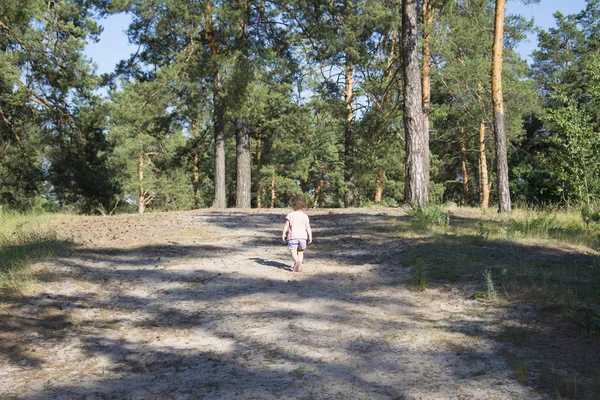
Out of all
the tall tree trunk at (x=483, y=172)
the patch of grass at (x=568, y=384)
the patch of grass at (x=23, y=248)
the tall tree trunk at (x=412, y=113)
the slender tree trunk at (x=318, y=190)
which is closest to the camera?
the patch of grass at (x=568, y=384)

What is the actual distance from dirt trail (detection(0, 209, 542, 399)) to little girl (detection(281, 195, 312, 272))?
27 cm

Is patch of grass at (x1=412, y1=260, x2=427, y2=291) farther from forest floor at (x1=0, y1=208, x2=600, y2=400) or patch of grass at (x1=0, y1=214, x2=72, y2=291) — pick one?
patch of grass at (x1=0, y1=214, x2=72, y2=291)

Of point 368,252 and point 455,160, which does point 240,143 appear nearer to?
point 368,252

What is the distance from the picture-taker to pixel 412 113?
46.1ft

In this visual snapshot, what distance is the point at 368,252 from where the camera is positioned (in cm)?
937

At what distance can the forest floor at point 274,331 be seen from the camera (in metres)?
4.34

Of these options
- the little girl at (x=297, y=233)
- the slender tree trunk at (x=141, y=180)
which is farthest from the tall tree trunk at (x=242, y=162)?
the slender tree trunk at (x=141, y=180)

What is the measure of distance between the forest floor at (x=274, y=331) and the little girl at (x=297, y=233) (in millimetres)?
279

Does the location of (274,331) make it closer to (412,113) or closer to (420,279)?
(420,279)

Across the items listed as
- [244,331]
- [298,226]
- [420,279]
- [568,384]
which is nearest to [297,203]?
[298,226]

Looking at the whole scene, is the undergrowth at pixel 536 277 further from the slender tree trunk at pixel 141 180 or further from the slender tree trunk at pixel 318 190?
the slender tree trunk at pixel 141 180

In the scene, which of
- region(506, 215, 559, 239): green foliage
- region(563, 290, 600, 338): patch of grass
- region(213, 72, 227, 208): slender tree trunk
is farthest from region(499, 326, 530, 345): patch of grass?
region(213, 72, 227, 208): slender tree trunk

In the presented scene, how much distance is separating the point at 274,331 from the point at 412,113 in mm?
9732

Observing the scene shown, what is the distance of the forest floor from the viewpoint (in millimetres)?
4336
